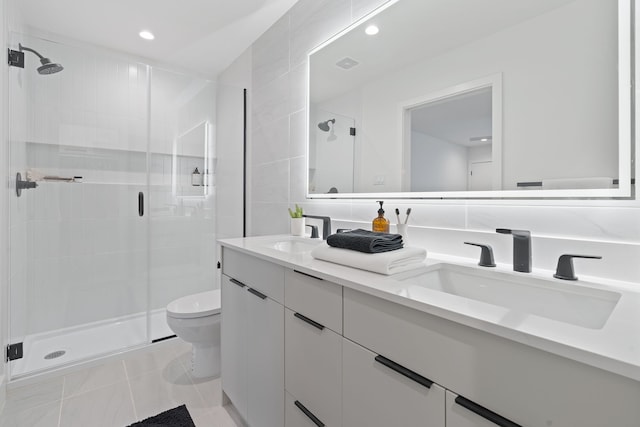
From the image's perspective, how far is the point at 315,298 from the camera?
3.16 ft

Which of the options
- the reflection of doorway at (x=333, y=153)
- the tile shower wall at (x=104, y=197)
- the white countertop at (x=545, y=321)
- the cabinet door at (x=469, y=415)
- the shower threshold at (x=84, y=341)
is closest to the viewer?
the white countertop at (x=545, y=321)

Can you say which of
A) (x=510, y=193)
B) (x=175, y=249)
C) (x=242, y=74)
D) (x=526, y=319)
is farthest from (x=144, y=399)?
(x=242, y=74)

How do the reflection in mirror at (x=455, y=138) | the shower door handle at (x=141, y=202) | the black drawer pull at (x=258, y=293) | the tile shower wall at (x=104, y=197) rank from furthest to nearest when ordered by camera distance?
1. the shower door handle at (x=141, y=202)
2. the tile shower wall at (x=104, y=197)
3. the black drawer pull at (x=258, y=293)
4. the reflection in mirror at (x=455, y=138)

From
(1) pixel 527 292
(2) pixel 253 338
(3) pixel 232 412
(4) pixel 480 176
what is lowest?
(3) pixel 232 412

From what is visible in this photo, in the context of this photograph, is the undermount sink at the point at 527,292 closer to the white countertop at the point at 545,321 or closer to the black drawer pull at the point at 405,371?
the white countertop at the point at 545,321

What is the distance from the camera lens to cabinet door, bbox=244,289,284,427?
1146 mm

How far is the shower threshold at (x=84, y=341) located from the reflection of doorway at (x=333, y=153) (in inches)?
70.5

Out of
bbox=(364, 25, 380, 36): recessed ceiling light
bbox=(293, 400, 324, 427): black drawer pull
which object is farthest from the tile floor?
bbox=(364, 25, 380, 36): recessed ceiling light

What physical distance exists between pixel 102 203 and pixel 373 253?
238 centimetres

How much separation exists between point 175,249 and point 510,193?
8.24 feet

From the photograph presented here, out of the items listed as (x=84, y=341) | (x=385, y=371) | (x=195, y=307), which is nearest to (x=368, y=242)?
(x=385, y=371)

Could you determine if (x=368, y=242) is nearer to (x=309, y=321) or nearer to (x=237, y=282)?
(x=309, y=321)

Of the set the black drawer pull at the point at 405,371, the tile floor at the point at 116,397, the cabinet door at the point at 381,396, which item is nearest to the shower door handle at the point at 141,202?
the tile floor at the point at 116,397

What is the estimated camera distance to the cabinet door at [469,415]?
54 cm
